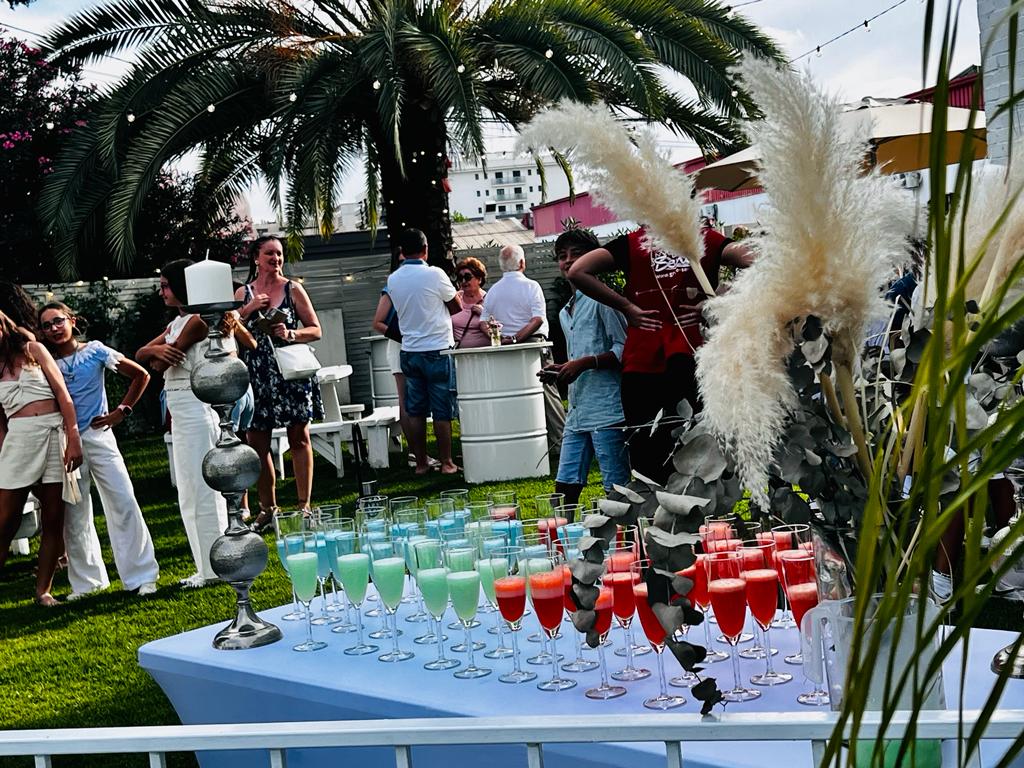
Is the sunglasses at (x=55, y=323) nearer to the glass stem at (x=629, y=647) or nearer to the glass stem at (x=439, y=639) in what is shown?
Answer: the glass stem at (x=439, y=639)

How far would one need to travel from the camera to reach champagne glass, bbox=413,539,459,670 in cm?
244

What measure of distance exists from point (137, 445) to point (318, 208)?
12.9 ft

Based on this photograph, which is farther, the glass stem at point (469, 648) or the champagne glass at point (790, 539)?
the glass stem at point (469, 648)

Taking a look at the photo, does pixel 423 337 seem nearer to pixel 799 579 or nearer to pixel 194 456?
pixel 194 456

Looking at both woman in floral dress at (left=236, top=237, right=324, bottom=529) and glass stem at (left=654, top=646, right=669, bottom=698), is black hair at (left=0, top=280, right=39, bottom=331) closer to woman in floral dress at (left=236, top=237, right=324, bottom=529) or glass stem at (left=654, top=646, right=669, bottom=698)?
woman in floral dress at (left=236, top=237, right=324, bottom=529)

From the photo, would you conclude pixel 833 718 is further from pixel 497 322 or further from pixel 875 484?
pixel 497 322

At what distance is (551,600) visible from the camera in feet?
7.25

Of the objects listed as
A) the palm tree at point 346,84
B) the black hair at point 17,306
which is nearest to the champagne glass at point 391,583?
the black hair at point 17,306

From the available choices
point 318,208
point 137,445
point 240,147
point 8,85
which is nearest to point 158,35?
point 240,147

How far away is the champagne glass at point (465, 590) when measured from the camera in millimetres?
2367

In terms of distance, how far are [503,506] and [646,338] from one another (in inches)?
75.5

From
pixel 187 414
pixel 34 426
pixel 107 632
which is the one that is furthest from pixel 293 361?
pixel 107 632

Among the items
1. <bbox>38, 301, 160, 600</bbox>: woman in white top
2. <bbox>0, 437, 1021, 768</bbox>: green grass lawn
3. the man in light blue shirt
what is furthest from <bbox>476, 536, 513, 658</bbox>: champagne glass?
<bbox>38, 301, 160, 600</bbox>: woman in white top

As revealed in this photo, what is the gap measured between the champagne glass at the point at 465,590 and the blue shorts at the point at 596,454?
9.34ft
